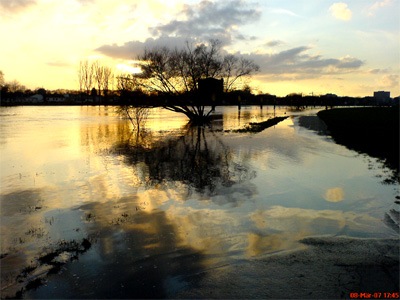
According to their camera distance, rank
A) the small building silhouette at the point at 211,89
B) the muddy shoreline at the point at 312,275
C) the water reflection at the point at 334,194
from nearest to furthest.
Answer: the muddy shoreline at the point at 312,275
the water reflection at the point at 334,194
the small building silhouette at the point at 211,89

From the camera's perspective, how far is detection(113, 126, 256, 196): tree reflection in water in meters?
13.8

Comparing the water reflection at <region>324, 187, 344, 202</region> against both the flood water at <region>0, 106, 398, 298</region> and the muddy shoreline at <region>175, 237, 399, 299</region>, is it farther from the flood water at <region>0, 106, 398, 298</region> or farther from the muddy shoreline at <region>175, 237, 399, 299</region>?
the muddy shoreline at <region>175, 237, 399, 299</region>

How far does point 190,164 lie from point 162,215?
800cm

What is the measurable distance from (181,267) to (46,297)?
7.71ft

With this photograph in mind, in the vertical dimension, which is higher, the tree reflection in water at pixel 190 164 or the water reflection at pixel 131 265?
the tree reflection in water at pixel 190 164

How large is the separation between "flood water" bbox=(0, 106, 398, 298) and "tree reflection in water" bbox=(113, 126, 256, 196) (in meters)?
0.09

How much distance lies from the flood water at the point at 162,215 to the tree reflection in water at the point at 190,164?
0.09 metres

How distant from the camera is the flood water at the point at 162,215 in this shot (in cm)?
632

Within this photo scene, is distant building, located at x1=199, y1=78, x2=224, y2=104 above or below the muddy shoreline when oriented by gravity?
above

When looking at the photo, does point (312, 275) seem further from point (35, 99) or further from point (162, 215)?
point (35, 99)
